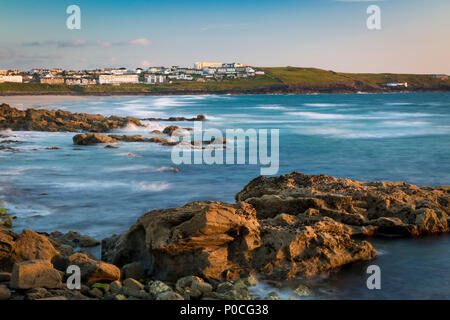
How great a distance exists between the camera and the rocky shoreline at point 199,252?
7.34m

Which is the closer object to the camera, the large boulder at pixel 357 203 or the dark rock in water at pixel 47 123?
the large boulder at pixel 357 203

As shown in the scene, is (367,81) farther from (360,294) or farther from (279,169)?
(360,294)

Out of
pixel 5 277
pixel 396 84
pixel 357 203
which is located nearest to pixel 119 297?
pixel 5 277

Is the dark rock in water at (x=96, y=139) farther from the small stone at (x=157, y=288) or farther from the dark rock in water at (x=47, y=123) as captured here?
the small stone at (x=157, y=288)

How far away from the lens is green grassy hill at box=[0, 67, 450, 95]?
13671 cm

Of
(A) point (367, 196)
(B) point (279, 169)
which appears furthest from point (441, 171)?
(A) point (367, 196)

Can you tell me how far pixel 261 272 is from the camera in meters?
8.40

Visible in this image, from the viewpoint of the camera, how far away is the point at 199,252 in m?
8.37

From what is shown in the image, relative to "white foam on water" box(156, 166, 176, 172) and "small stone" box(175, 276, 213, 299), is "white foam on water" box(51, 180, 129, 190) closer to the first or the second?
"white foam on water" box(156, 166, 176, 172)

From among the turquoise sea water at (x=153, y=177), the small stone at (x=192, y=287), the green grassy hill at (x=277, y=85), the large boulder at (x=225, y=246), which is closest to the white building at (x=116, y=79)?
the green grassy hill at (x=277, y=85)

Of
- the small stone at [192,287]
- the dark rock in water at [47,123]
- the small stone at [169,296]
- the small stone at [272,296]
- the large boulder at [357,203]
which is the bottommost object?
the small stone at [272,296]

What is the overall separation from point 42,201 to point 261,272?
8517mm

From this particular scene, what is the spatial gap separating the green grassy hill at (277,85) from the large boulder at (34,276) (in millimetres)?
126819

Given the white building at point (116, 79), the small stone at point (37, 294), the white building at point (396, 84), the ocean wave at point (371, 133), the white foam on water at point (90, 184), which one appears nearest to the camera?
the small stone at point (37, 294)
